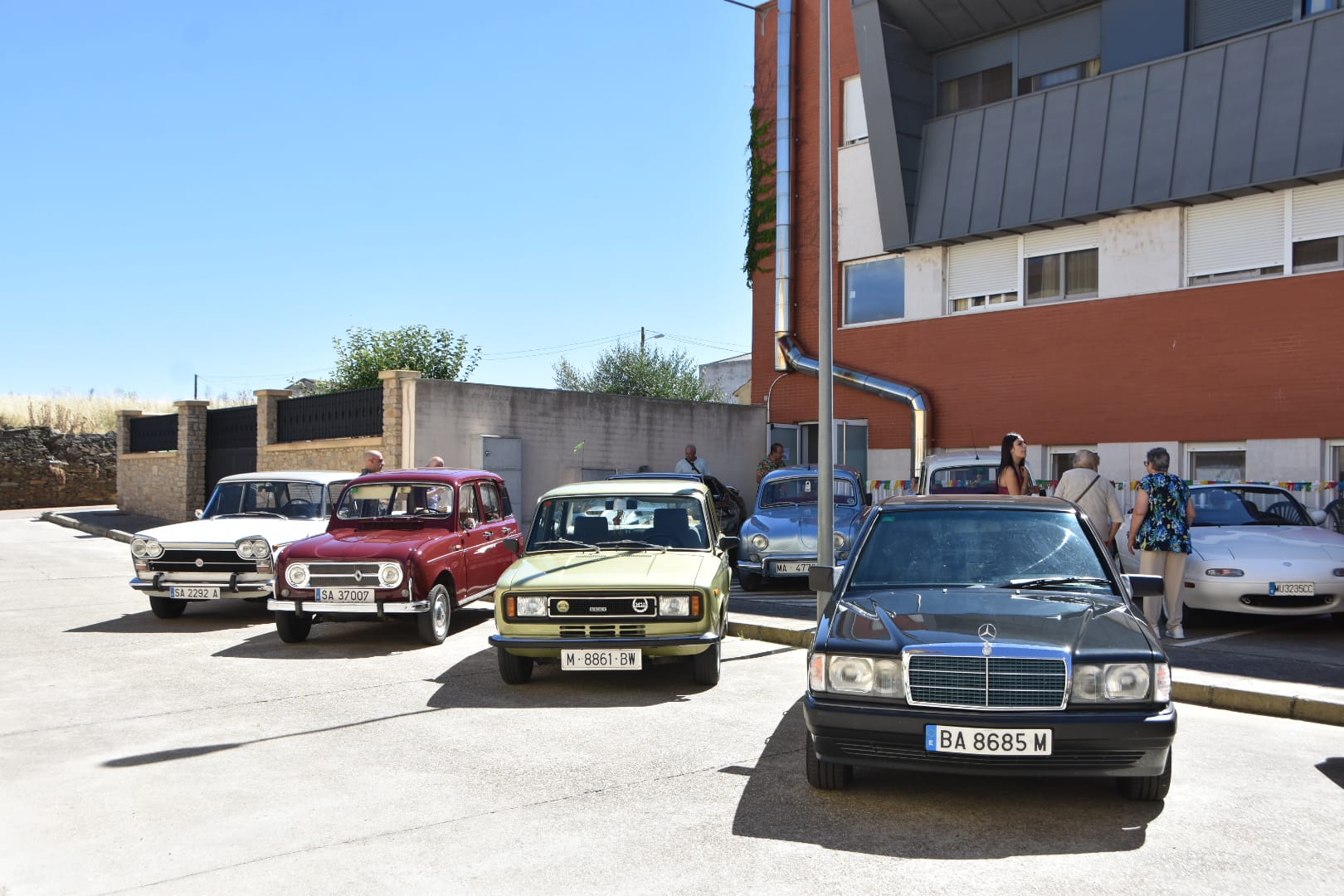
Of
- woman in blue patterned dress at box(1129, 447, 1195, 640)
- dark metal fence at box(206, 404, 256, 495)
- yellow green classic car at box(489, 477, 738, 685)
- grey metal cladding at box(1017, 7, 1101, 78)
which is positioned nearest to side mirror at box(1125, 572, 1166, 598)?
yellow green classic car at box(489, 477, 738, 685)

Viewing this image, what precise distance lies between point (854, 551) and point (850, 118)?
16589mm

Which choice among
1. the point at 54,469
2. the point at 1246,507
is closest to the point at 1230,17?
the point at 1246,507

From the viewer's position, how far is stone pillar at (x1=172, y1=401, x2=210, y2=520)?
88.1ft

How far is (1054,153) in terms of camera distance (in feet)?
58.0

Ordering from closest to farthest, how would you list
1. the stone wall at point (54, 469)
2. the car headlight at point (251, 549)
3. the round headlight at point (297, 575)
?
1. the round headlight at point (297, 575)
2. the car headlight at point (251, 549)
3. the stone wall at point (54, 469)

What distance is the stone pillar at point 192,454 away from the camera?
88.1ft

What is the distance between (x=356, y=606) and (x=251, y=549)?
2228 millimetres

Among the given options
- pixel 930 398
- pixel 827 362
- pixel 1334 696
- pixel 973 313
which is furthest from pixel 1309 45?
pixel 1334 696

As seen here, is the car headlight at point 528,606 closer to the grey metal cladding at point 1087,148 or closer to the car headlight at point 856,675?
the car headlight at point 856,675

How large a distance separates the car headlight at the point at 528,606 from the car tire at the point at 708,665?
1.19 m

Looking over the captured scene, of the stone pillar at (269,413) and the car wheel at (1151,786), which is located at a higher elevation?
the stone pillar at (269,413)

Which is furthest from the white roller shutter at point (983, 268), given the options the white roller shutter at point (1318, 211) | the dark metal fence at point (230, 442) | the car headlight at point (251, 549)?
the dark metal fence at point (230, 442)

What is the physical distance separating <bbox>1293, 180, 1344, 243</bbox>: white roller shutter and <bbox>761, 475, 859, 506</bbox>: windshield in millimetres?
6959

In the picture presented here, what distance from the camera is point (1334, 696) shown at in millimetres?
7773
